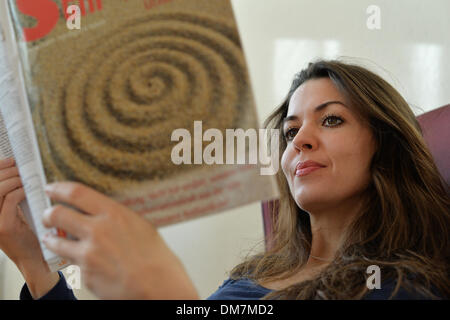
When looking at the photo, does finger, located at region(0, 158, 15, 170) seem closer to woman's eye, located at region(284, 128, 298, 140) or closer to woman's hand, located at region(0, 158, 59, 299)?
woman's hand, located at region(0, 158, 59, 299)

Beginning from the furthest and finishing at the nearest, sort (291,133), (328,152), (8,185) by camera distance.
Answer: (291,133) < (328,152) < (8,185)

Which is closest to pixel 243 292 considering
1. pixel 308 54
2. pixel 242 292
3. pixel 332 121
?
pixel 242 292

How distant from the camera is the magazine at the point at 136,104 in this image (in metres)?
0.47

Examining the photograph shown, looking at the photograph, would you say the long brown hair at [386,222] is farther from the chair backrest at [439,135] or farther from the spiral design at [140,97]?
the spiral design at [140,97]

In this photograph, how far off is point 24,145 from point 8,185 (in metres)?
0.22

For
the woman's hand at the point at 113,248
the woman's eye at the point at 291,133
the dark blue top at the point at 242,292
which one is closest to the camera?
the woman's hand at the point at 113,248

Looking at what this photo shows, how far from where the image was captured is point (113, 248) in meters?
0.43

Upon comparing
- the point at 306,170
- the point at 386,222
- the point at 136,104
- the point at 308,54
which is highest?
the point at 308,54

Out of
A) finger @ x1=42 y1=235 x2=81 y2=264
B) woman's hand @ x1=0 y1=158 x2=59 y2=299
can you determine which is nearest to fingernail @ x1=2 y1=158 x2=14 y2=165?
woman's hand @ x1=0 y1=158 x2=59 y2=299

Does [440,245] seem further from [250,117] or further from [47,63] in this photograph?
[47,63]

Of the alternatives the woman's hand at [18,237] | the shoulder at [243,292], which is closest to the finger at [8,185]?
the woman's hand at [18,237]

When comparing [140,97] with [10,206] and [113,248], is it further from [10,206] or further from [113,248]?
[10,206]

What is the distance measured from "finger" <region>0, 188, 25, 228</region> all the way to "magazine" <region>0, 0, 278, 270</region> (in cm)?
21

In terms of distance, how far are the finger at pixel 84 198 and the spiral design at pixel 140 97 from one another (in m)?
0.02
